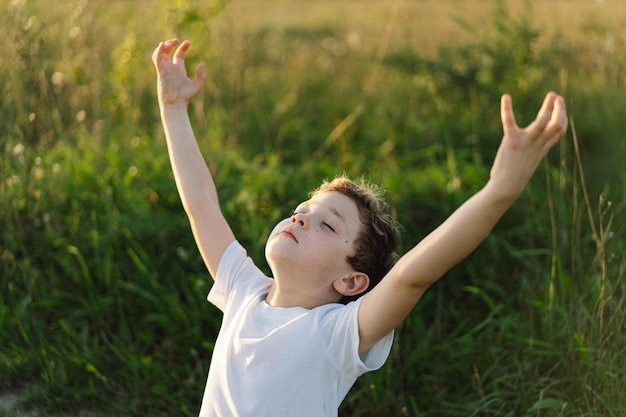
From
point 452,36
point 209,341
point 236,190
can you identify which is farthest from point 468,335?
point 452,36

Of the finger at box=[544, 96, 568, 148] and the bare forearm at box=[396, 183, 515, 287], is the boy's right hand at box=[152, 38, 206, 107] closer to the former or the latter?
the bare forearm at box=[396, 183, 515, 287]

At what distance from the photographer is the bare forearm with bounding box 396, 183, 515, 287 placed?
1.87 meters

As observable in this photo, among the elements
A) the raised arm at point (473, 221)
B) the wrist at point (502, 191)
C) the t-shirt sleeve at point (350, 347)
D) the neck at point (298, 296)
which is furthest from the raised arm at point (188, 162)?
the wrist at point (502, 191)

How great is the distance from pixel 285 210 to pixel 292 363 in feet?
6.15

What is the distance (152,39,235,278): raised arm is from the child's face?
34 centimetres

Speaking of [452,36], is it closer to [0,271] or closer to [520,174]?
[0,271]

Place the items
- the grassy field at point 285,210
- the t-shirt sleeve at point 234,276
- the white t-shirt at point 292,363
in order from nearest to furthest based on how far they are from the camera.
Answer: the white t-shirt at point 292,363 < the t-shirt sleeve at point 234,276 < the grassy field at point 285,210

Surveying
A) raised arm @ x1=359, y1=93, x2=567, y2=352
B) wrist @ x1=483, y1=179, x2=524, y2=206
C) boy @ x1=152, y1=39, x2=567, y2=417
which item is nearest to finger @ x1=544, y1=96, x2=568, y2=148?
raised arm @ x1=359, y1=93, x2=567, y2=352

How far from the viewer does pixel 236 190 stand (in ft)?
14.1

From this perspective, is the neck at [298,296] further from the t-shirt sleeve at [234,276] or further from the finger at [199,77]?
the finger at [199,77]

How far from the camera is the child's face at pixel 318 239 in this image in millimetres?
2352

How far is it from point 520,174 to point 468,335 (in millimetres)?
1793

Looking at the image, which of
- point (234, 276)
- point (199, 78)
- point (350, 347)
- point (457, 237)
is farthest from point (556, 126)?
point (199, 78)

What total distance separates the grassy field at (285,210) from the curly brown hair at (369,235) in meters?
0.68
